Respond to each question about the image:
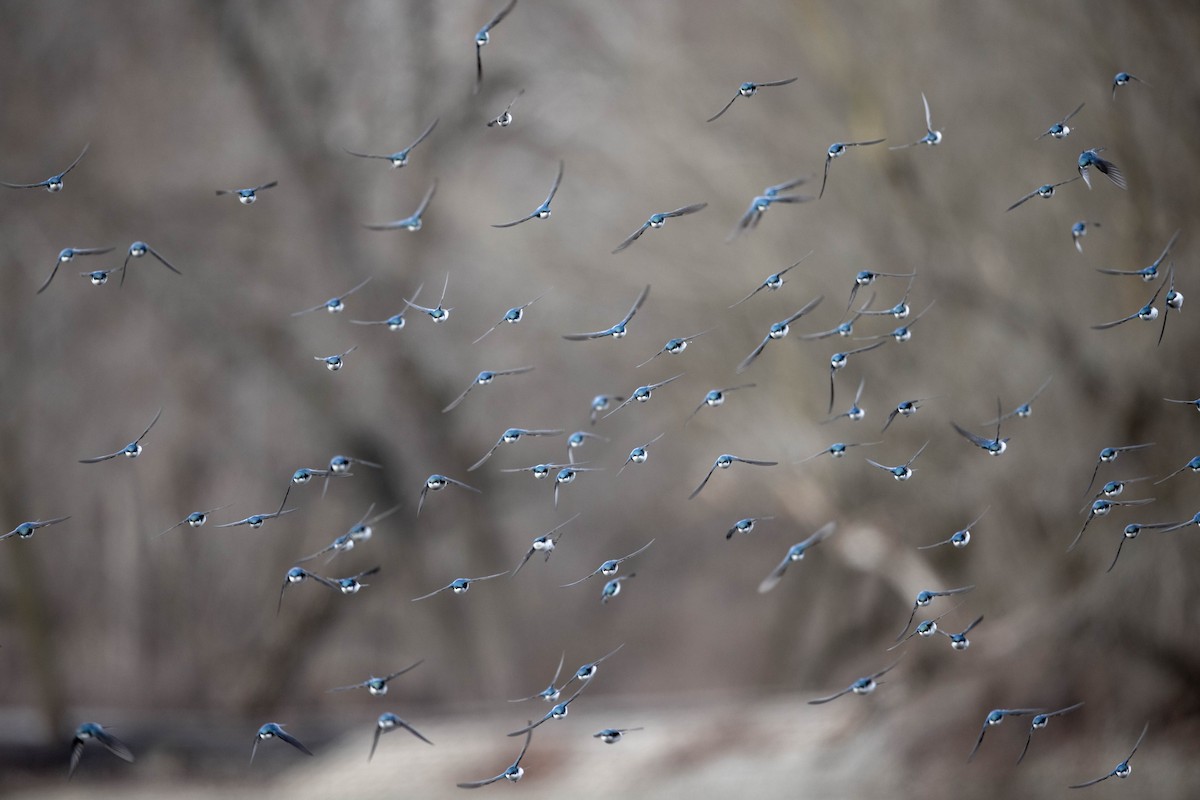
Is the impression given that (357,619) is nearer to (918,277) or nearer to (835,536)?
(835,536)

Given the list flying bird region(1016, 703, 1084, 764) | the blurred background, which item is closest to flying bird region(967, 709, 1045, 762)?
flying bird region(1016, 703, 1084, 764)

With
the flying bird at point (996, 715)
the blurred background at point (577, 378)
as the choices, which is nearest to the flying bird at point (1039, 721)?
the flying bird at point (996, 715)

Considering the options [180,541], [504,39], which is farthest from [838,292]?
[180,541]

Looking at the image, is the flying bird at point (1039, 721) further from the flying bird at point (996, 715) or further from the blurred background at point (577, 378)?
the blurred background at point (577, 378)

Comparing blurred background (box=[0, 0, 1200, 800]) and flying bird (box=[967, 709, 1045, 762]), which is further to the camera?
blurred background (box=[0, 0, 1200, 800])

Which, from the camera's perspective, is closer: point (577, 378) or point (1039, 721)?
point (1039, 721)

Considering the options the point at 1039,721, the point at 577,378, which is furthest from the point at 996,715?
the point at 577,378

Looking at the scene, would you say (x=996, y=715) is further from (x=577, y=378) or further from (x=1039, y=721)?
(x=577, y=378)

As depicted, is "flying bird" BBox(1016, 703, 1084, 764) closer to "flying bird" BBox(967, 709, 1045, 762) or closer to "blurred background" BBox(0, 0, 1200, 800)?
"flying bird" BBox(967, 709, 1045, 762)

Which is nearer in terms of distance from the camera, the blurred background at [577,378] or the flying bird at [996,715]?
the flying bird at [996,715]

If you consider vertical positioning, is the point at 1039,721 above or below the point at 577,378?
above
